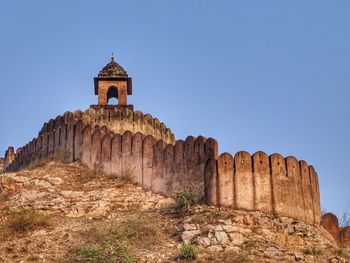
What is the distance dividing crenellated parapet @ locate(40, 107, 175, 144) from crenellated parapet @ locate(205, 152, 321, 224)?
630cm

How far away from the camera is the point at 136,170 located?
19.8 meters

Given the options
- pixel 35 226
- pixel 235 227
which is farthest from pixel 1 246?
pixel 235 227

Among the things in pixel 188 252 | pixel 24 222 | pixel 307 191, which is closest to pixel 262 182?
pixel 307 191

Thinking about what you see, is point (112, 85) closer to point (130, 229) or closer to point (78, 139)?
point (78, 139)

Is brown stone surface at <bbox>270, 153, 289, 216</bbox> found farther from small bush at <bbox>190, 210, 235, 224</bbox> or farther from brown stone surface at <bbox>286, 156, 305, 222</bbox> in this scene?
small bush at <bbox>190, 210, 235, 224</bbox>

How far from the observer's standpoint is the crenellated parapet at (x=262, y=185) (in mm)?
17453

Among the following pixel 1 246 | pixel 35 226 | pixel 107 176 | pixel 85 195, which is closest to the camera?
pixel 1 246

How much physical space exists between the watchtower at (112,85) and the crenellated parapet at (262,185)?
8538mm

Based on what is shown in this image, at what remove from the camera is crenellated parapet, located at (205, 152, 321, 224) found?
17.5 m

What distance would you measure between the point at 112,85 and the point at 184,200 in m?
10.0

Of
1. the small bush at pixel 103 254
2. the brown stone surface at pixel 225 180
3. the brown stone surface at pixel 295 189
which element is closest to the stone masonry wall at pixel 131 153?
the brown stone surface at pixel 225 180

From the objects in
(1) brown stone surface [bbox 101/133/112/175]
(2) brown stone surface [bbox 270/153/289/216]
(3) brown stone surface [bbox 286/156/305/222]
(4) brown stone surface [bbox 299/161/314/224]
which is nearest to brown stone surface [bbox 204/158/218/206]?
(2) brown stone surface [bbox 270/153/289/216]

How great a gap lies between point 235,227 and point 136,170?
4334 millimetres

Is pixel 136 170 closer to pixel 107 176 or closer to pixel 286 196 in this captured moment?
pixel 107 176
